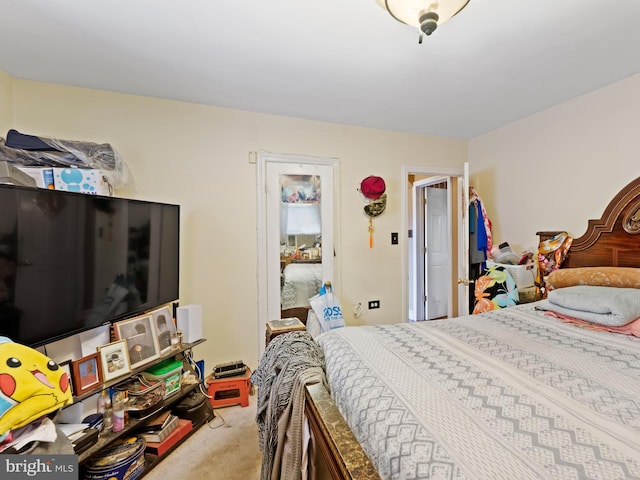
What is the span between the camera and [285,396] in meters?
1.11

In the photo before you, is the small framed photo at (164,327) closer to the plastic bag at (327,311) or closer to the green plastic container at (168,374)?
the green plastic container at (168,374)

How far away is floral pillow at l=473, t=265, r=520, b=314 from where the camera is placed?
2324 mm

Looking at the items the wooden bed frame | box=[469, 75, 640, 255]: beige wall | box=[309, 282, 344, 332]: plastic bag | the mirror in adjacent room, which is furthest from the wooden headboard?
the mirror in adjacent room

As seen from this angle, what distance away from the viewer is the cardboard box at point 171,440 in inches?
66.2

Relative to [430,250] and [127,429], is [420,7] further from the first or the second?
[430,250]

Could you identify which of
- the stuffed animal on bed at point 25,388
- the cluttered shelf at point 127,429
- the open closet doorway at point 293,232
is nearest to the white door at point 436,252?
the open closet doorway at point 293,232

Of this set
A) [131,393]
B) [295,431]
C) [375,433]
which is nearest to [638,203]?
[375,433]

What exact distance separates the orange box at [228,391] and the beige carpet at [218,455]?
13cm

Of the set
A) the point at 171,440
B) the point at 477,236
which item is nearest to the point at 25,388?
the point at 171,440

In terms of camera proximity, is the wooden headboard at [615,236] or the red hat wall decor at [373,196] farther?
the red hat wall decor at [373,196]

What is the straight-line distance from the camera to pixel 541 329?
1.50 metres

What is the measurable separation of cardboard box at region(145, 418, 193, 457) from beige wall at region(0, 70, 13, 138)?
2260 millimetres

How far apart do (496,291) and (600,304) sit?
37.0 inches

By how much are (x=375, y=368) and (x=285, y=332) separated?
61cm
